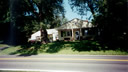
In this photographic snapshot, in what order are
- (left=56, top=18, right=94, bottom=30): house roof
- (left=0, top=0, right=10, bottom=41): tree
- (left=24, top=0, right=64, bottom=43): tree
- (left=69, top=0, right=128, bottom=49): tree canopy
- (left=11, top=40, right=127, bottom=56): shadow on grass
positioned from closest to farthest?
1. (left=69, top=0, right=128, bottom=49): tree canopy
2. (left=11, top=40, right=127, bottom=56): shadow on grass
3. (left=0, top=0, right=10, bottom=41): tree
4. (left=24, top=0, right=64, bottom=43): tree
5. (left=56, top=18, right=94, bottom=30): house roof

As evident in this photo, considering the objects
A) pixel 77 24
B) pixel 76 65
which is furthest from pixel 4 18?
pixel 76 65

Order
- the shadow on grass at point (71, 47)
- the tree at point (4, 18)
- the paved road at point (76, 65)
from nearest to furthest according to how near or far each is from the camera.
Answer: the paved road at point (76, 65) < the shadow on grass at point (71, 47) < the tree at point (4, 18)

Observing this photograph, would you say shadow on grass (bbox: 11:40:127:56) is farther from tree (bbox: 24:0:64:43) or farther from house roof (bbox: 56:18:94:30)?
house roof (bbox: 56:18:94:30)

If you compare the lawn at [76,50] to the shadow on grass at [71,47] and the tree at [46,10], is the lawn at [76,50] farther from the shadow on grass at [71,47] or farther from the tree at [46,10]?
the tree at [46,10]

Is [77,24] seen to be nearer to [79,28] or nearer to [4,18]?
[79,28]

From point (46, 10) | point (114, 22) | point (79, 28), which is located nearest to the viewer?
point (114, 22)

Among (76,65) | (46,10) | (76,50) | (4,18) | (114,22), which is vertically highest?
(46,10)

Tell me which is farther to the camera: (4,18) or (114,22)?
(4,18)

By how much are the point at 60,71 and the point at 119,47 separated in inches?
372

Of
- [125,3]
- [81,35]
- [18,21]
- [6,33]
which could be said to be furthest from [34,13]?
[125,3]

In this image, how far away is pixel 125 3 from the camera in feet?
33.8

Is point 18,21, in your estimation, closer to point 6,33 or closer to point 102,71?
point 6,33

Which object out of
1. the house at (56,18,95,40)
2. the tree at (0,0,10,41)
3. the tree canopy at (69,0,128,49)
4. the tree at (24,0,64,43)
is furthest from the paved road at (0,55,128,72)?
the house at (56,18,95,40)

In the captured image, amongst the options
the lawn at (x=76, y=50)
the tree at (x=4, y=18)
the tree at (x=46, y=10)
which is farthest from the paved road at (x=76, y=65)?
the tree at (x=4, y=18)
